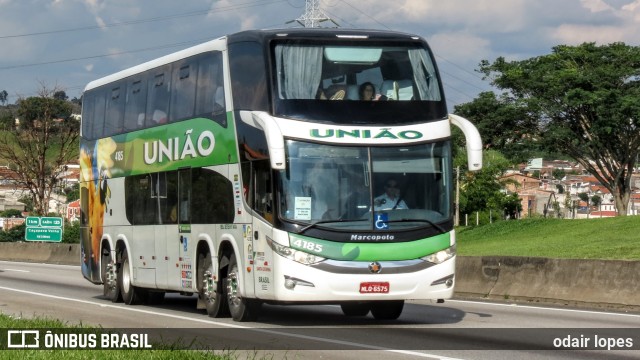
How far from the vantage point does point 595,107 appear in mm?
60562

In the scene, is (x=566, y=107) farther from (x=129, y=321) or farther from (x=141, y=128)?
(x=129, y=321)

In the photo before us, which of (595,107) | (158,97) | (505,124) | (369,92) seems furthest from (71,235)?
(369,92)

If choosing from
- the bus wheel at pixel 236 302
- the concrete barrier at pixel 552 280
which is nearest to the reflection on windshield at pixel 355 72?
the bus wheel at pixel 236 302

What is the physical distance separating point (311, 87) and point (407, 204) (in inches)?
81.0

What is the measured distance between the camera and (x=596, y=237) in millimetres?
46812

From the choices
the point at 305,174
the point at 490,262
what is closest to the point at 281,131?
the point at 305,174

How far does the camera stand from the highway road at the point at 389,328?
13766mm

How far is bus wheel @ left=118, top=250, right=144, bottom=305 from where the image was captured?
78.3 ft

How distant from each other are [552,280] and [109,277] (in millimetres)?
8472

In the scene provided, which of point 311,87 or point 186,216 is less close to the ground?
point 311,87

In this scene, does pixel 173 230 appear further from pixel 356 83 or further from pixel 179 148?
pixel 356 83

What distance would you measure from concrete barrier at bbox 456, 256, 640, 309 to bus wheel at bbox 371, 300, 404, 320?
4650 mm

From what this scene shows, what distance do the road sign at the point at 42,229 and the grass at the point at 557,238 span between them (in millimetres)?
18387

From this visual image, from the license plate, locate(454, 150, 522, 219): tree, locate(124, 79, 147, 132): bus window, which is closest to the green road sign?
locate(124, 79, 147, 132): bus window
